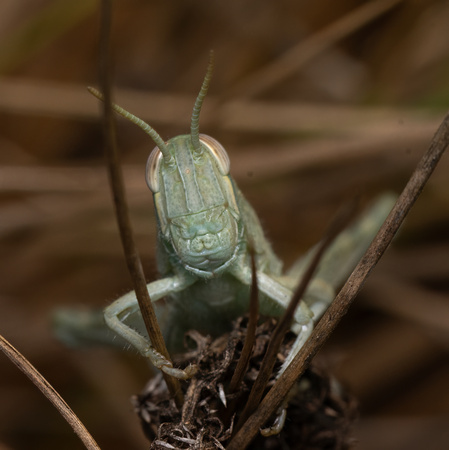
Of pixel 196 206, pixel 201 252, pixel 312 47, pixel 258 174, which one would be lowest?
pixel 201 252

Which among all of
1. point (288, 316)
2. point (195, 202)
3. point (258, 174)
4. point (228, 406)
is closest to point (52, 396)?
point (228, 406)

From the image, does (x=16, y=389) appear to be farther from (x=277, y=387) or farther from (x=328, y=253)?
(x=277, y=387)

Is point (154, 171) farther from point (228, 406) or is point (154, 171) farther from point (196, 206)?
point (228, 406)

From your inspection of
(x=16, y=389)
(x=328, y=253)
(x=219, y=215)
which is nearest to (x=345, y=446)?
(x=219, y=215)

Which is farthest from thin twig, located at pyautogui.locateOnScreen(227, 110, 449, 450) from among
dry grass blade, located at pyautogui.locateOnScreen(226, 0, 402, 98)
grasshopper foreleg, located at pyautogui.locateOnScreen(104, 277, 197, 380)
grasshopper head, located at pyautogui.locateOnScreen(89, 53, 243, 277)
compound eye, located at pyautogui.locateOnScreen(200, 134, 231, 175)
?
dry grass blade, located at pyautogui.locateOnScreen(226, 0, 402, 98)

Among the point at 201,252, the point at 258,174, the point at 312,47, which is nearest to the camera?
the point at 201,252

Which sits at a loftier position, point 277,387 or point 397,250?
point 397,250

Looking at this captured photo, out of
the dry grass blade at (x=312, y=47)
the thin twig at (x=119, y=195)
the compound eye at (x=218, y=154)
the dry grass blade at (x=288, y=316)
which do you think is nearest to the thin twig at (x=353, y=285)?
the dry grass blade at (x=288, y=316)
